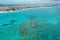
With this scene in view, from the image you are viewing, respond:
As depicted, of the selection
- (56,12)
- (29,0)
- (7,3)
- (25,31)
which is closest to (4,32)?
(25,31)

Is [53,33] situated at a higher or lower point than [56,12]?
lower

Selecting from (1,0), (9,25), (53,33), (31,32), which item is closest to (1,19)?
(9,25)

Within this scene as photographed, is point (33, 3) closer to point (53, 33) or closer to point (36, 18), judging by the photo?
point (36, 18)

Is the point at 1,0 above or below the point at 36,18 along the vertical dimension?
above

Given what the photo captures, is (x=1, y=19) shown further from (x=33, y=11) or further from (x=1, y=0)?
(x=33, y=11)

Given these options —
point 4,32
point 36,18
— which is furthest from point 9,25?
point 36,18

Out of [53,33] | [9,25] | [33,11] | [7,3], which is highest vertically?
[7,3]
